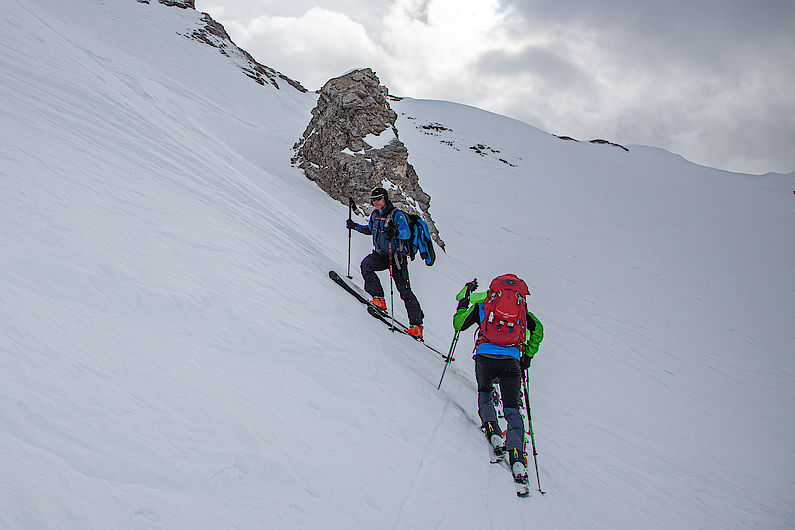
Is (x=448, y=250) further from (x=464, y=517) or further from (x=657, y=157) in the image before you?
(x=657, y=157)

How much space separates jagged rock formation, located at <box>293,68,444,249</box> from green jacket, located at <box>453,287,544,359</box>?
7403 millimetres

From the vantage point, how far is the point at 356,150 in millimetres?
12859

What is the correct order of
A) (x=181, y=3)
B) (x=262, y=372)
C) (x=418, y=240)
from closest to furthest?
(x=262, y=372) < (x=418, y=240) < (x=181, y=3)

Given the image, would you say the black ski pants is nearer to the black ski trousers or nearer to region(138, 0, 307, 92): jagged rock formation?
the black ski trousers

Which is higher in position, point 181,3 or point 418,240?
point 181,3

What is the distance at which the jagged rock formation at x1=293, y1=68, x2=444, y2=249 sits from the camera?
12.4 meters

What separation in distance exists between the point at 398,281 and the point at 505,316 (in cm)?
214

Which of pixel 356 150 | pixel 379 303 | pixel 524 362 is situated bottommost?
pixel 379 303

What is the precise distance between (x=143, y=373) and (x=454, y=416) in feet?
9.58

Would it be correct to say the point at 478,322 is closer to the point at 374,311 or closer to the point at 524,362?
the point at 524,362

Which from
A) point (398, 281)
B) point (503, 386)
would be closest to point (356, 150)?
point (398, 281)

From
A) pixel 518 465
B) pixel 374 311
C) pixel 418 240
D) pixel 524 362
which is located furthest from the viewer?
pixel 418 240

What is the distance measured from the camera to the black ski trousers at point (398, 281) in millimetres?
6102

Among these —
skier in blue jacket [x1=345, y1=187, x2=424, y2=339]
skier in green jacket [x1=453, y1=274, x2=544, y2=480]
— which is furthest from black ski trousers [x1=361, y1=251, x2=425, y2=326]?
skier in green jacket [x1=453, y1=274, x2=544, y2=480]
